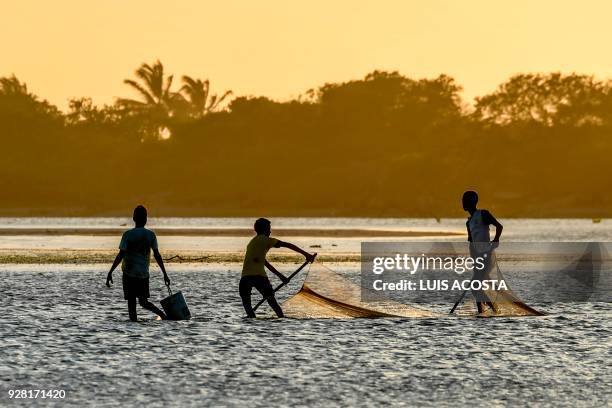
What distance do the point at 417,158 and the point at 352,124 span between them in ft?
27.5

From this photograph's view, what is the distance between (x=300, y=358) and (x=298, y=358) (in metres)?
0.02

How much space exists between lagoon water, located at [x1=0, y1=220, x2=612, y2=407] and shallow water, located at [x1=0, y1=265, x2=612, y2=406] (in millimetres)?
17

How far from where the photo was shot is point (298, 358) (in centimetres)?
1599

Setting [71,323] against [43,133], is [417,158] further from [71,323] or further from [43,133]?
[71,323]

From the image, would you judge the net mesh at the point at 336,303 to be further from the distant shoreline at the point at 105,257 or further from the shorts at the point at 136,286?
the distant shoreline at the point at 105,257

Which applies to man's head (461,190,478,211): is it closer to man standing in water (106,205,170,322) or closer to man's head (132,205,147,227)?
man standing in water (106,205,170,322)

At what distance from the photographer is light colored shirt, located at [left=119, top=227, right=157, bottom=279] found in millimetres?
18484

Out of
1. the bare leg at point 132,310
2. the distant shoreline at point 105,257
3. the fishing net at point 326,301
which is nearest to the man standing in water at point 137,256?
the bare leg at point 132,310

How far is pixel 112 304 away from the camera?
23.3 m

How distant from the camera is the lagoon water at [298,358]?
13.3 metres

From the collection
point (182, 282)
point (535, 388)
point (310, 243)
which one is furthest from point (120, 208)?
point (535, 388)

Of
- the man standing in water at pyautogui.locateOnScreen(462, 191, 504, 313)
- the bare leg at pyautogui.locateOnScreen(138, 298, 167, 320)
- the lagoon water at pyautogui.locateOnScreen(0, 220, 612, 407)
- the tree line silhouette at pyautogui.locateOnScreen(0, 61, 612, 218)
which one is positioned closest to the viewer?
the lagoon water at pyautogui.locateOnScreen(0, 220, 612, 407)

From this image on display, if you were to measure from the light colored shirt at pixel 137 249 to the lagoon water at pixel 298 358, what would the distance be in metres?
0.76

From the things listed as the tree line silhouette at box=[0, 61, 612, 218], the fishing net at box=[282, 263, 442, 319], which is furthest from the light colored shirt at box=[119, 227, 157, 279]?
the tree line silhouette at box=[0, 61, 612, 218]
